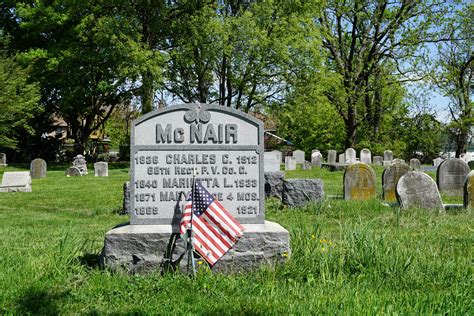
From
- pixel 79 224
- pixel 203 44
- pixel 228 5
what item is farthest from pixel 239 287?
pixel 228 5

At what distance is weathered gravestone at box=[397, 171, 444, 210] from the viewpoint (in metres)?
10.1

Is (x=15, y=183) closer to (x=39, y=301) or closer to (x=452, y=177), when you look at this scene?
(x=39, y=301)

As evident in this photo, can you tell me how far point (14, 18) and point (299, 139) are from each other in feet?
84.7

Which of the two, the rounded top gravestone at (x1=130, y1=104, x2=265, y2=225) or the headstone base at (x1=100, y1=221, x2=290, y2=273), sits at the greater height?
the rounded top gravestone at (x1=130, y1=104, x2=265, y2=225)

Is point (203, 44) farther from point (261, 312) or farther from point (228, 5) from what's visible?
point (261, 312)

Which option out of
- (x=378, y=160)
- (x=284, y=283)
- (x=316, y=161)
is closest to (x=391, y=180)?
(x=284, y=283)

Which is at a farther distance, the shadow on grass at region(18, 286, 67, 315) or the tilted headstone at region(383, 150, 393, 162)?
the tilted headstone at region(383, 150, 393, 162)

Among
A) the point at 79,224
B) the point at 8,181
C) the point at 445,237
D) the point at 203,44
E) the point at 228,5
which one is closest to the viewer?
the point at 445,237

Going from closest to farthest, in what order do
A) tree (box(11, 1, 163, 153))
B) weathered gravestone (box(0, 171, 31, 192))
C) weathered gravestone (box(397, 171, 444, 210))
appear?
weathered gravestone (box(397, 171, 444, 210)) < weathered gravestone (box(0, 171, 31, 192)) < tree (box(11, 1, 163, 153))

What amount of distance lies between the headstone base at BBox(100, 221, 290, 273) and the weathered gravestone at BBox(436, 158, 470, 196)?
10867 millimetres

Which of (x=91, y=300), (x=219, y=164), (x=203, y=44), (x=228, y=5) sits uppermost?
(x=228, y=5)

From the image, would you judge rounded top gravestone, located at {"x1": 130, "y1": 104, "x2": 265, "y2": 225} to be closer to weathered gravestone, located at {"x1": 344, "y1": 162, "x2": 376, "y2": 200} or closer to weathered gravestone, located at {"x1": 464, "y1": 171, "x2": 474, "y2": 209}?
weathered gravestone, located at {"x1": 464, "y1": 171, "x2": 474, "y2": 209}

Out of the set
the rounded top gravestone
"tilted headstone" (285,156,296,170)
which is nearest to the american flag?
the rounded top gravestone

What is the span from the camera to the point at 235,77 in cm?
3073
